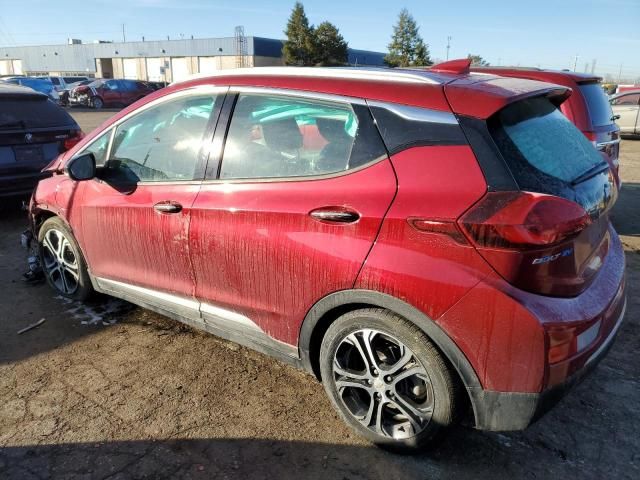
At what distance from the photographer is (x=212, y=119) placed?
2924mm

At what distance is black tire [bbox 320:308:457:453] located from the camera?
2186 millimetres

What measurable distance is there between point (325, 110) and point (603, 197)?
1.43 meters

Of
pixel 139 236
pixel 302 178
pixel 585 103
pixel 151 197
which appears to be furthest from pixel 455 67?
pixel 585 103

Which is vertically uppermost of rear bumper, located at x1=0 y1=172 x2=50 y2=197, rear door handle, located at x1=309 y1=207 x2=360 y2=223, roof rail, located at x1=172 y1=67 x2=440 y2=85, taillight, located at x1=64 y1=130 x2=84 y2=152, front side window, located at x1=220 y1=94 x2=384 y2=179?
roof rail, located at x1=172 y1=67 x2=440 y2=85

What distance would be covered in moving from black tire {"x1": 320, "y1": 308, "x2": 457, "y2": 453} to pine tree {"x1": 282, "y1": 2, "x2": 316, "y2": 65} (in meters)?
51.0

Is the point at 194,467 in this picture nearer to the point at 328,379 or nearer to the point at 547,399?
the point at 328,379

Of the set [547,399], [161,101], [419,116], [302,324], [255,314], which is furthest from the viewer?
[161,101]

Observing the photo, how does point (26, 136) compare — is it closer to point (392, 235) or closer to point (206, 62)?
point (392, 235)

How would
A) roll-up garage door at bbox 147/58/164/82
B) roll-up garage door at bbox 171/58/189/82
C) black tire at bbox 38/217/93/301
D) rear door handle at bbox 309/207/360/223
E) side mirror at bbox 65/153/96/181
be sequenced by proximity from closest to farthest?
rear door handle at bbox 309/207/360/223
side mirror at bbox 65/153/96/181
black tire at bbox 38/217/93/301
roll-up garage door at bbox 171/58/189/82
roll-up garage door at bbox 147/58/164/82

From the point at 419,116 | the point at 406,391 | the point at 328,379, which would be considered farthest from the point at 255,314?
the point at 419,116

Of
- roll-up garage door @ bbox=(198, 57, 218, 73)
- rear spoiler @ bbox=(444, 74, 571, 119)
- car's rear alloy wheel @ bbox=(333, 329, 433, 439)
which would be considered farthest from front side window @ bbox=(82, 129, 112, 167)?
roll-up garage door @ bbox=(198, 57, 218, 73)

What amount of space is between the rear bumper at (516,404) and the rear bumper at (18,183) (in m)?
5.49

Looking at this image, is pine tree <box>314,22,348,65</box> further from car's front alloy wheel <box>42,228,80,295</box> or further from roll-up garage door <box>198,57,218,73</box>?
car's front alloy wheel <box>42,228,80,295</box>

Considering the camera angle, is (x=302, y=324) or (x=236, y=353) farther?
(x=236, y=353)
